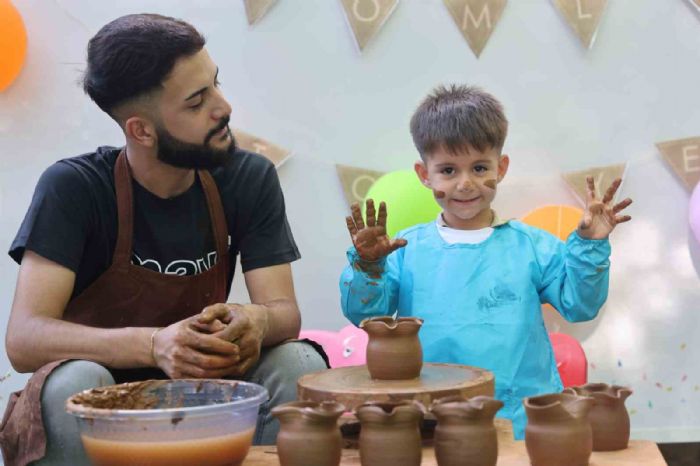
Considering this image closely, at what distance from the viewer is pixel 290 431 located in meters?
1.75

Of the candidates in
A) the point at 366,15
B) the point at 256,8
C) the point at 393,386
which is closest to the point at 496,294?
the point at 393,386

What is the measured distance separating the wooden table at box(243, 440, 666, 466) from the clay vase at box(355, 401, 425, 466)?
0.13 metres

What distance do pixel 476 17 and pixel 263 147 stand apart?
A: 101 centimetres

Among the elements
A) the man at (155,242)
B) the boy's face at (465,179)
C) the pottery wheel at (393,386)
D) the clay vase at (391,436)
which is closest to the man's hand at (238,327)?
the man at (155,242)

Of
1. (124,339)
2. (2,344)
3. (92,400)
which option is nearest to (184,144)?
(124,339)

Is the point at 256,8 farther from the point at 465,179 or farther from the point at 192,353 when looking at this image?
the point at 192,353

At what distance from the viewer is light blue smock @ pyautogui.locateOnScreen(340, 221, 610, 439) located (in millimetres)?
2525

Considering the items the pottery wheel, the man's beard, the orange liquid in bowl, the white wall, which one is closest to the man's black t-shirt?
the man's beard

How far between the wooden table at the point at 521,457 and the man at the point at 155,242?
32cm

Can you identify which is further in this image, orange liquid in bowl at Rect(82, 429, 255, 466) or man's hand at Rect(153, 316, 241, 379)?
man's hand at Rect(153, 316, 241, 379)

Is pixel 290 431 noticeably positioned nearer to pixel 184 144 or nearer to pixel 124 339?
pixel 124 339

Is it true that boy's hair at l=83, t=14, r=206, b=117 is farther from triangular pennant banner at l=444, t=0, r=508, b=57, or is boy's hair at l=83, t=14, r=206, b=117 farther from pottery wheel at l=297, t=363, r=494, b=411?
triangular pennant banner at l=444, t=0, r=508, b=57

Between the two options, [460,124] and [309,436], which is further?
[460,124]

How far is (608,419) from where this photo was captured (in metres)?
1.88
